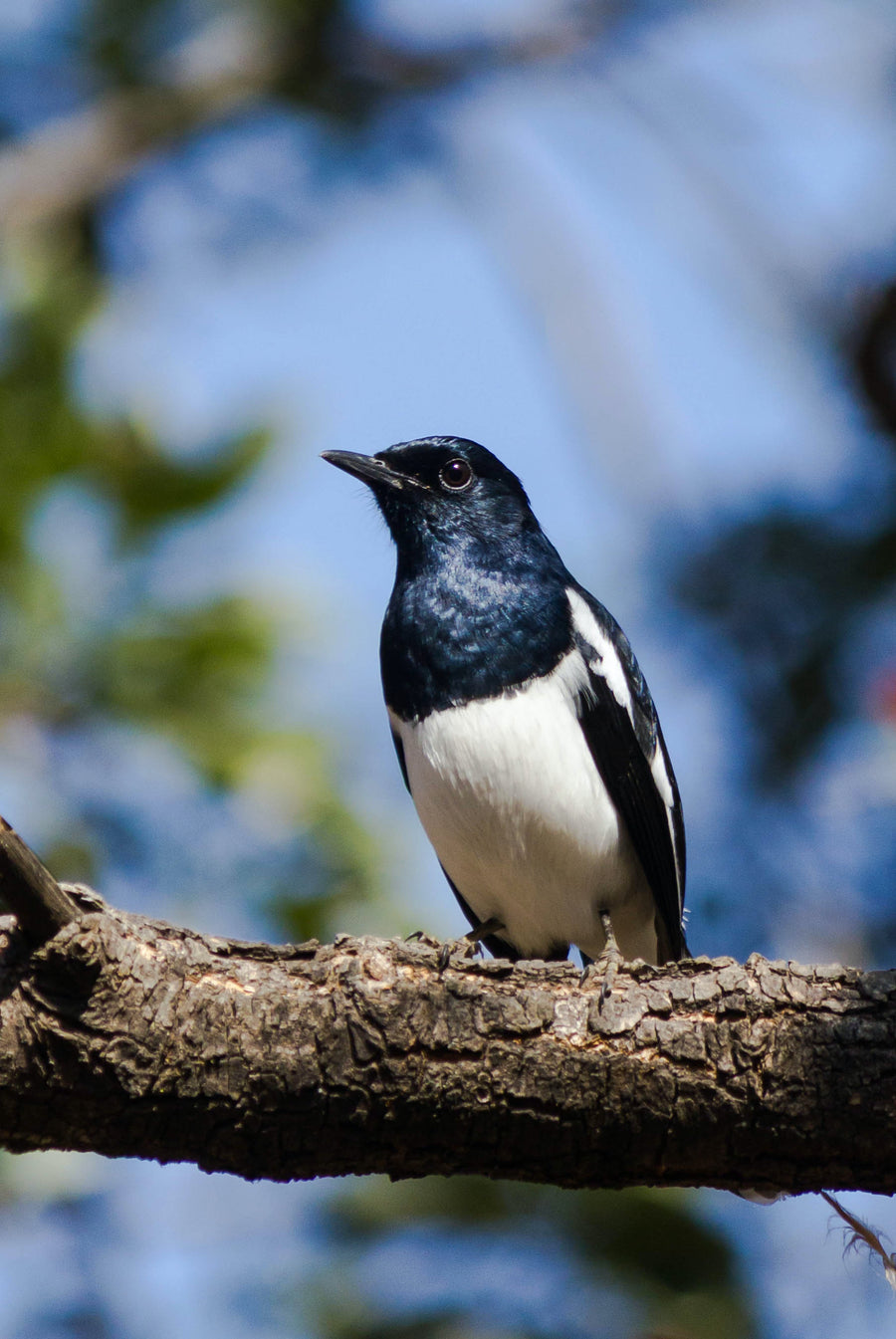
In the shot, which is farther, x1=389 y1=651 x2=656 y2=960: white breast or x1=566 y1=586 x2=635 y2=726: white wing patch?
x1=566 y1=586 x2=635 y2=726: white wing patch

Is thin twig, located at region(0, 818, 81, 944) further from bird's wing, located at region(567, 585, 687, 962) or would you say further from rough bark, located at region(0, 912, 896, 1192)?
bird's wing, located at region(567, 585, 687, 962)

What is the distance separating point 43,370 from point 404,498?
138 cm

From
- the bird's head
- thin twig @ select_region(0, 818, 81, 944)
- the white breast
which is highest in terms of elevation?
the bird's head

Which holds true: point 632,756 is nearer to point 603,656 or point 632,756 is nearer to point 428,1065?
point 603,656

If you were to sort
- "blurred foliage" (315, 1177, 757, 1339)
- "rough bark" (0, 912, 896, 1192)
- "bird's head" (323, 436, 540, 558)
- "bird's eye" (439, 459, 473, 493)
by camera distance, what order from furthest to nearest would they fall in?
"bird's eye" (439, 459, 473, 493) → "bird's head" (323, 436, 540, 558) → "blurred foliage" (315, 1177, 757, 1339) → "rough bark" (0, 912, 896, 1192)

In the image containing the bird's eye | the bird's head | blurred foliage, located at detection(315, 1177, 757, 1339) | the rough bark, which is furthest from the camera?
the bird's eye

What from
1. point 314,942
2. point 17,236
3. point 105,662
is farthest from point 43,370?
point 314,942

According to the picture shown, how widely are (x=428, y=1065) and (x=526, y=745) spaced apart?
1458mm

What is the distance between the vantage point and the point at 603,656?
497cm

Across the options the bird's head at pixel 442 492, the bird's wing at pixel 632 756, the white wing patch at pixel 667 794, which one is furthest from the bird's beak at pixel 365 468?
the white wing patch at pixel 667 794

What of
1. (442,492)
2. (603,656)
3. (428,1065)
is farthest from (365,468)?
(428,1065)

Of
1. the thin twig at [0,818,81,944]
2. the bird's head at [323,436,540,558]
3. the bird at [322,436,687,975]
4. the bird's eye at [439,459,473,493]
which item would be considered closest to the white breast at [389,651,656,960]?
the bird at [322,436,687,975]

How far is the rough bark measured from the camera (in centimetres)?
320

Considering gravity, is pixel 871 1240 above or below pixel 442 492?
below
